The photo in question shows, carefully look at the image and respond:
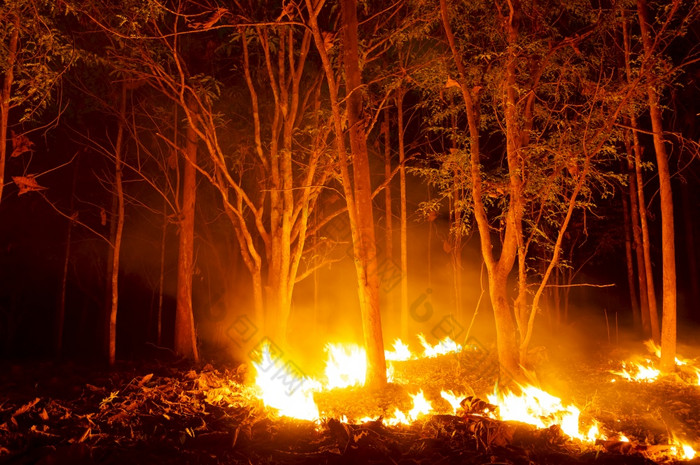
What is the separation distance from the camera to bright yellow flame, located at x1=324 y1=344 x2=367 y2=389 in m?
11.0

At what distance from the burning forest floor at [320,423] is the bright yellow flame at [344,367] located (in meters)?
0.67

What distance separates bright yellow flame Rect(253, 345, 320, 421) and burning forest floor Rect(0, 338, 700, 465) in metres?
0.32

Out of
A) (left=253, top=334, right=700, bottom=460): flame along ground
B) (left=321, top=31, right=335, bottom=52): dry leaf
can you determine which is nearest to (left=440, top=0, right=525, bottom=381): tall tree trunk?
(left=253, top=334, right=700, bottom=460): flame along ground

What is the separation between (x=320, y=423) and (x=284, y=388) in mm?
2063

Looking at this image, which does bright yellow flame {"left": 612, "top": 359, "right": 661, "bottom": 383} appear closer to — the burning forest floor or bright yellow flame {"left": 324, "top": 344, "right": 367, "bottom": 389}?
the burning forest floor

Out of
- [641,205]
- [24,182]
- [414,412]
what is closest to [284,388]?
[414,412]

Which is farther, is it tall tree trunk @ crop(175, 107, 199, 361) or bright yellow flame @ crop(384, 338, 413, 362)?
bright yellow flame @ crop(384, 338, 413, 362)

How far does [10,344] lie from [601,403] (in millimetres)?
21141

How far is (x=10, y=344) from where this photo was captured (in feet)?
64.3

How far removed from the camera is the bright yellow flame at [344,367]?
11.0 meters

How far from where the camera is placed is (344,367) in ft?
38.4

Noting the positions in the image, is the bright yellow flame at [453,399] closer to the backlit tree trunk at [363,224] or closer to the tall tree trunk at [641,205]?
the backlit tree trunk at [363,224]

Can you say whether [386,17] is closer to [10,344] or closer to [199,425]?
[199,425]

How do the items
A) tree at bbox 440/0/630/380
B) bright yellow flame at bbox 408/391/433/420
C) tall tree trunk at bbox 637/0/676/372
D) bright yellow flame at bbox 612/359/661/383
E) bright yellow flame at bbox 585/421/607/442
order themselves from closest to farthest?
bright yellow flame at bbox 585/421/607/442 < bright yellow flame at bbox 408/391/433/420 < tree at bbox 440/0/630/380 < bright yellow flame at bbox 612/359/661/383 < tall tree trunk at bbox 637/0/676/372
